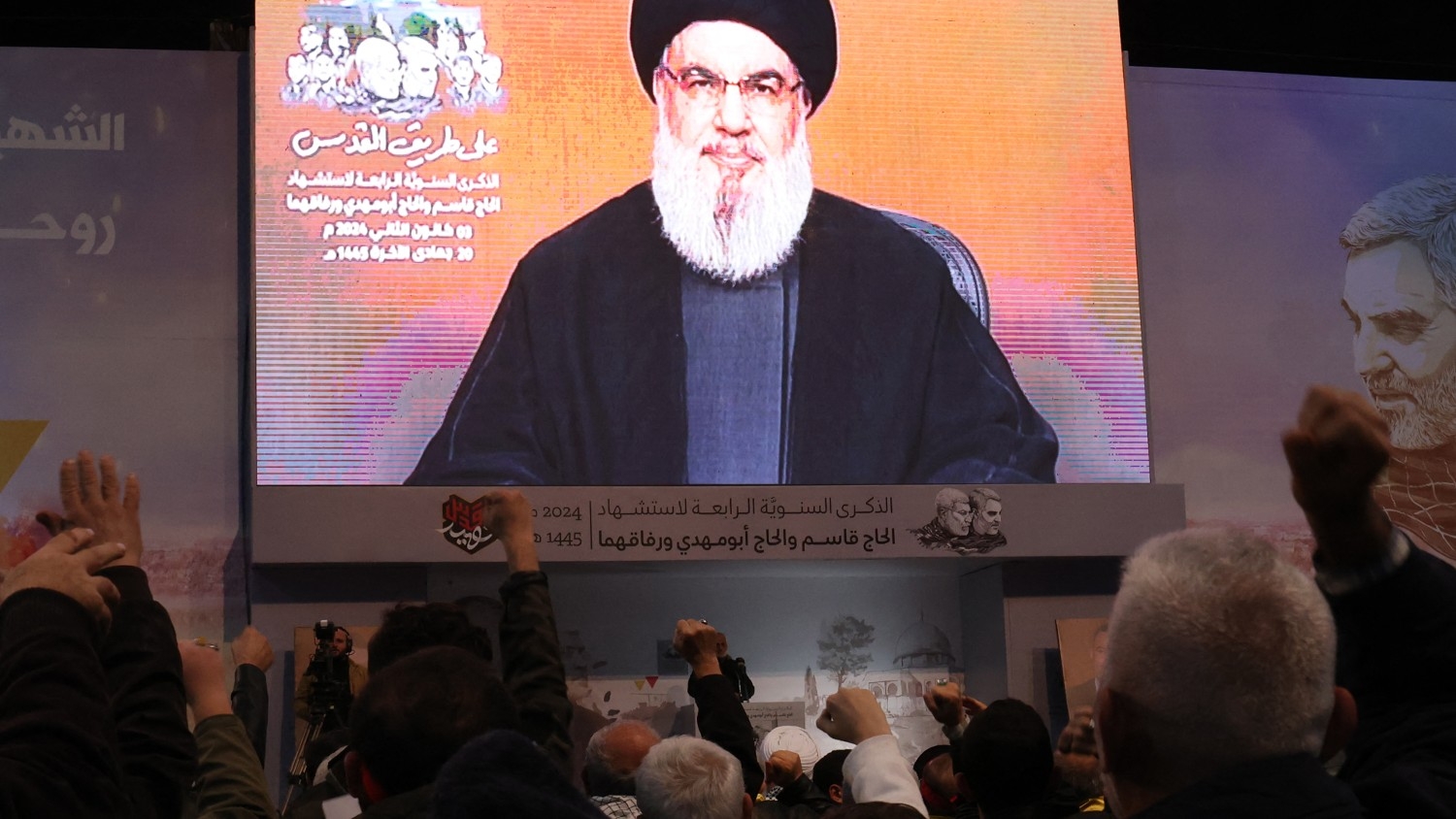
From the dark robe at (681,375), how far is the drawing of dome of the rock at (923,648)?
0.86m

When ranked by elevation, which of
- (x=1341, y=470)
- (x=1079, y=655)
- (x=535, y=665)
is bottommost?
(x=1079, y=655)

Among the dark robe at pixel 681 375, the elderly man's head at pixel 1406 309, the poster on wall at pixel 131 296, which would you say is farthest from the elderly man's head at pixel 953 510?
the poster on wall at pixel 131 296

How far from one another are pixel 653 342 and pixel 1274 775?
18.1 ft

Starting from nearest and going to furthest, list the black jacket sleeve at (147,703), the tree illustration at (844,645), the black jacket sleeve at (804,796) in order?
1. the black jacket sleeve at (147,703)
2. the black jacket sleeve at (804,796)
3. the tree illustration at (844,645)

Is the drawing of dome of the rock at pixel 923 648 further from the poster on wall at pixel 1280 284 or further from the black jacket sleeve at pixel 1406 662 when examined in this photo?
the black jacket sleeve at pixel 1406 662

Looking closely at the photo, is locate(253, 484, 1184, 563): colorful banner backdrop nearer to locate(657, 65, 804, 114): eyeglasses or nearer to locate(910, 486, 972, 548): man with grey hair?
locate(910, 486, 972, 548): man with grey hair

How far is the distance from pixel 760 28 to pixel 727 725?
15.5ft

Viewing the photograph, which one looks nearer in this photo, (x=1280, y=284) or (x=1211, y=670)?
(x=1211, y=670)

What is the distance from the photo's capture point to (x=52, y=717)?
4.65 feet

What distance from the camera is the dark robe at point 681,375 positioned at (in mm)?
6434

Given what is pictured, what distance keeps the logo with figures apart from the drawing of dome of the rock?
2.08 m

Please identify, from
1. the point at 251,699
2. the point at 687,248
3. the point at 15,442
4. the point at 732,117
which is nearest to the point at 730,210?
the point at 687,248

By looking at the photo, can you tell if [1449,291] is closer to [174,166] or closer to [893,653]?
[893,653]

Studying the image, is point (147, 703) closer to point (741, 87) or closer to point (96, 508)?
point (96, 508)
